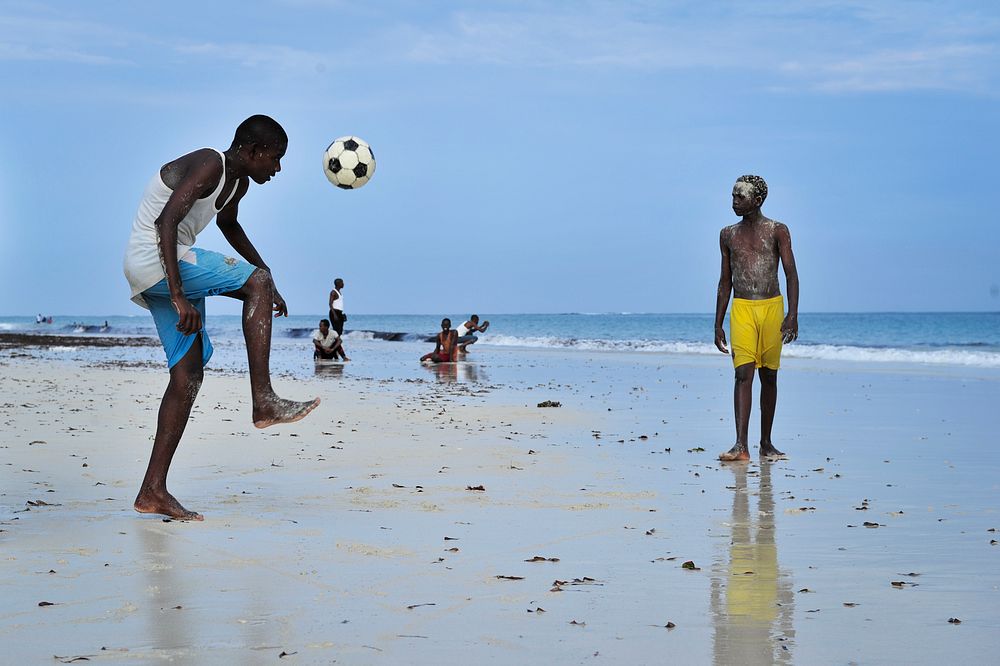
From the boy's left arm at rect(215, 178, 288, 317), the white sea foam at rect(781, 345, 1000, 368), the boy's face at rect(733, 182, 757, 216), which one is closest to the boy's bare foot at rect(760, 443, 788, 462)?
the boy's face at rect(733, 182, 757, 216)

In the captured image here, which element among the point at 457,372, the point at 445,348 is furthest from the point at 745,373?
the point at 445,348

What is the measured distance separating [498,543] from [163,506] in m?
1.58

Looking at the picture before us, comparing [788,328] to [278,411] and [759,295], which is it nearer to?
Result: [759,295]

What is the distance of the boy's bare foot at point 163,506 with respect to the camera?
483 centimetres

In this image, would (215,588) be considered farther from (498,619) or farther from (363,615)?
(498,619)

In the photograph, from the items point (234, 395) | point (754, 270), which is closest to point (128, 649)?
point (754, 270)

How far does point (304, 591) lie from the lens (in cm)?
356

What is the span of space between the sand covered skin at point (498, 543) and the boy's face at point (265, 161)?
1.58 metres

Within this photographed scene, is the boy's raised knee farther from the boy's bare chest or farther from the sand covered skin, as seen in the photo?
the boy's bare chest

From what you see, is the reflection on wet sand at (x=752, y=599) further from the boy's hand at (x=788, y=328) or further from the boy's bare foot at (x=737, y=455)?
the boy's hand at (x=788, y=328)

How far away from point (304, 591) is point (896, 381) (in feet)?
44.5

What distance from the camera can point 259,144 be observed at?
15.9ft

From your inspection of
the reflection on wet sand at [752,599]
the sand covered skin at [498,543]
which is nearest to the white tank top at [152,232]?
the sand covered skin at [498,543]

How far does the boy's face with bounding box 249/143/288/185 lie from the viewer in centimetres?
485
